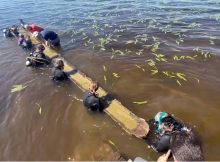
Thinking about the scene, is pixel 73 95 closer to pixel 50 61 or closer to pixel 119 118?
pixel 119 118

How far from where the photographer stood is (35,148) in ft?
34.6

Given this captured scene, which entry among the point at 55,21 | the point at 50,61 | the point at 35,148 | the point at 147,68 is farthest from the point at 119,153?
the point at 55,21

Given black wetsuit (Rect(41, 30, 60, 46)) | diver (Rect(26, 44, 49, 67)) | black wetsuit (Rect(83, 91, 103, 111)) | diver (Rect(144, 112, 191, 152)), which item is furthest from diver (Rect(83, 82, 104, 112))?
black wetsuit (Rect(41, 30, 60, 46))

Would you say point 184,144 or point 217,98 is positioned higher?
point 184,144

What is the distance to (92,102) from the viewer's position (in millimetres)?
11617

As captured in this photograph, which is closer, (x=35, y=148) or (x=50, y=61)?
(x=35, y=148)

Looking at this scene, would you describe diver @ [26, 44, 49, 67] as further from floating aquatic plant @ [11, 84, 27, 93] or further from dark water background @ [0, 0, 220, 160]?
floating aquatic plant @ [11, 84, 27, 93]

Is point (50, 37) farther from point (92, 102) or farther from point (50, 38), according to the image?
point (92, 102)

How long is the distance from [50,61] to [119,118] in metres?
7.96

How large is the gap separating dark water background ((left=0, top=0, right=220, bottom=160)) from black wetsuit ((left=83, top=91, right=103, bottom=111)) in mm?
306

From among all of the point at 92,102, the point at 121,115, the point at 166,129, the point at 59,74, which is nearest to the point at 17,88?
the point at 59,74

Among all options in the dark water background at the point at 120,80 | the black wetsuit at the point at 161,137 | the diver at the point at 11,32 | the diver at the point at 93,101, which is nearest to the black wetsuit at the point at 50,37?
the dark water background at the point at 120,80

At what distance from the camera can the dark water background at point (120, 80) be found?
10594 millimetres

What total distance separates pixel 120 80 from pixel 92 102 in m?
3.15
